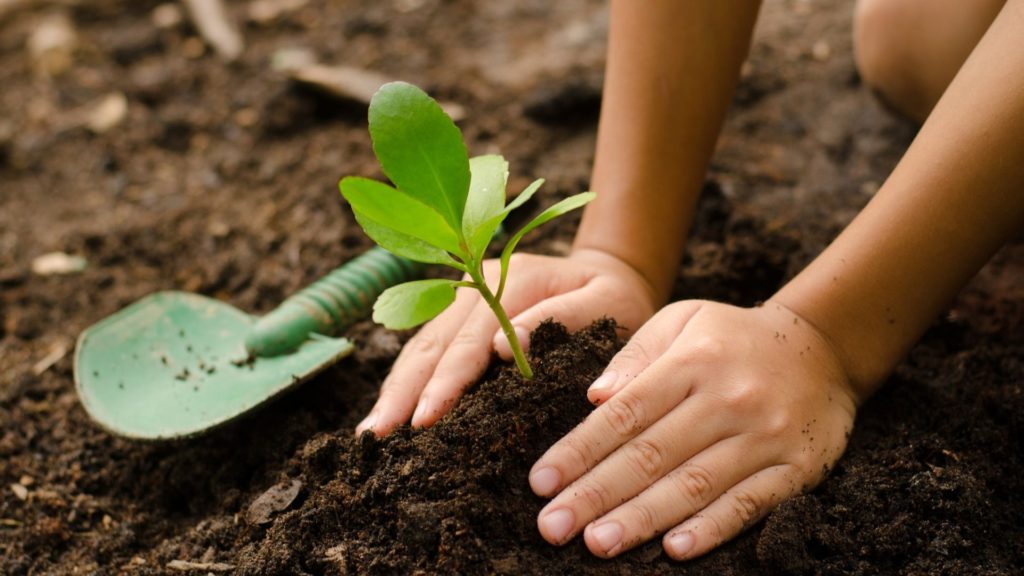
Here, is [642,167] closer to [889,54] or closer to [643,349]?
[643,349]

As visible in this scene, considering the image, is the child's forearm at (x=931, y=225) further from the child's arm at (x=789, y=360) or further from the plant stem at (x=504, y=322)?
the plant stem at (x=504, y=322)

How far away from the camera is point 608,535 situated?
44.8 inches

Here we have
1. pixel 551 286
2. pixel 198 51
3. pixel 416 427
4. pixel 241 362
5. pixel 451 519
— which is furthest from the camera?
pixel 198 51

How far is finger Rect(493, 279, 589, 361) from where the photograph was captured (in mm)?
1336

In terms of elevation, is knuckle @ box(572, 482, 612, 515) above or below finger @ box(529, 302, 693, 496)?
below

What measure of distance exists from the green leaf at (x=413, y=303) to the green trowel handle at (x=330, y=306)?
549 mm

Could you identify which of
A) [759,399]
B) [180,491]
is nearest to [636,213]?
[759,399]

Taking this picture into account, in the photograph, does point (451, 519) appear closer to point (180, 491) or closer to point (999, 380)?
point (180, 491)

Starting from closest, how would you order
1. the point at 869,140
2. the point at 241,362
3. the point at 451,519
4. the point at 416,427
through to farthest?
the point at 451,519 → the point at 416,427 → the point at 241,362 → the point at 869,140

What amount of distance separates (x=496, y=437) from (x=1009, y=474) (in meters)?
0.79

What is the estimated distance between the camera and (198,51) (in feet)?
9.97

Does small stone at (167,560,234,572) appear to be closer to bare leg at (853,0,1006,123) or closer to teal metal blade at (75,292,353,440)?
teal metal blade at (75,292,353,440)

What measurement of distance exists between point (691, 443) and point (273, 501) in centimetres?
62

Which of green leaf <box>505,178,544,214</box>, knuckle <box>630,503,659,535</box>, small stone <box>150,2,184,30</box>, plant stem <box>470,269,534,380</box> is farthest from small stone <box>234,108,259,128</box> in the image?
knuckle <box>630,503,659,535</box>
